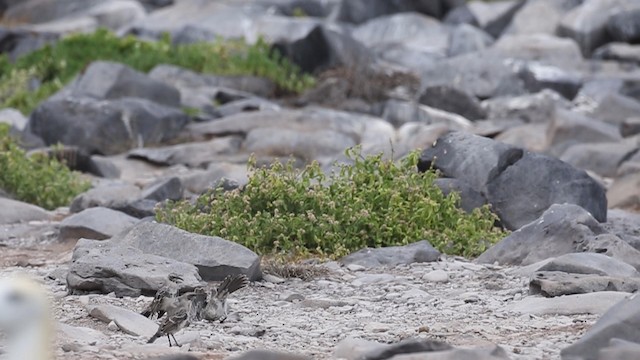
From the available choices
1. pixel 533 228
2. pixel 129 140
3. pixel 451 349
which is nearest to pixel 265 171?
pixel 533 228

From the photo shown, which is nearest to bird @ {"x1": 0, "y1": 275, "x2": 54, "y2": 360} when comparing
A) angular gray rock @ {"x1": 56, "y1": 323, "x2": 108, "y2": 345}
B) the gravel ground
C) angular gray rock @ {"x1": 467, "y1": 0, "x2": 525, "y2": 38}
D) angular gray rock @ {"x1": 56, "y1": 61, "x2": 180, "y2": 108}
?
the gravel ground

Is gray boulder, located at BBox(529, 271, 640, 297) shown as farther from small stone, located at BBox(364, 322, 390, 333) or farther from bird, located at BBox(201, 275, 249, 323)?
bird, located at BBox(201, 275, 249, 323)

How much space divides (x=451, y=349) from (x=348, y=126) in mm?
13958

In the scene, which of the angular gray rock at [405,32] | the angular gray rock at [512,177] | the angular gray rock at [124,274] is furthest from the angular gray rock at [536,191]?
the angular gray rock at [405,32]

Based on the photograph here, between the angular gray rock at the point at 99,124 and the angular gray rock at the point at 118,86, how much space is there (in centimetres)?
104

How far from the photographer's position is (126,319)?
7012 mm

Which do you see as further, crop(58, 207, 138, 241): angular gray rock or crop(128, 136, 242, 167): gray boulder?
crop(128, 136, 242, 167): gray boulder

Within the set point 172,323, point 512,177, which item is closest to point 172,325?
point 172,323

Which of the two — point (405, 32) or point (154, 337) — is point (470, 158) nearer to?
point (154, 337)

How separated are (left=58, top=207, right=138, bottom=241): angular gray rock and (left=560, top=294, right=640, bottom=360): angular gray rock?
5264 mm

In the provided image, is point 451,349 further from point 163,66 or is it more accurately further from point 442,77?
point 442,77

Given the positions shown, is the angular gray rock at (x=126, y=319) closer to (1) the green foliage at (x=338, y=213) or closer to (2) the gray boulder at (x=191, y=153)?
(1) the green foliage at (x=338, y=213)

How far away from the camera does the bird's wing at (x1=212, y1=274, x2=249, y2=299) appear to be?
24.0 feet

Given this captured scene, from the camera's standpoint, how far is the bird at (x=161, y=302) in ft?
22.8
